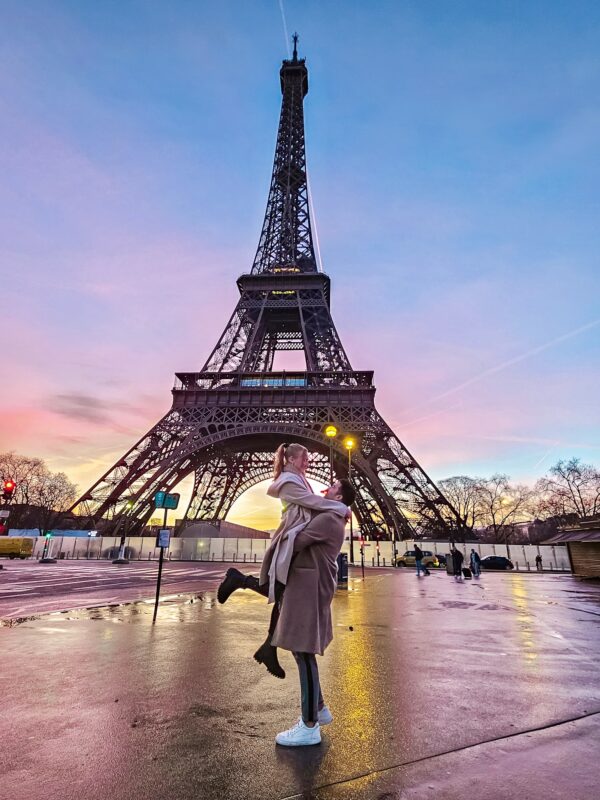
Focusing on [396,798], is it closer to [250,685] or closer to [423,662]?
[250,685]

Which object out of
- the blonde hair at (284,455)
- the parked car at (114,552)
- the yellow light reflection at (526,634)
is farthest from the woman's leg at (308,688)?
the parked car at (114,552)

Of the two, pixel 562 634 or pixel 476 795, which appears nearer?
pixel 476 795

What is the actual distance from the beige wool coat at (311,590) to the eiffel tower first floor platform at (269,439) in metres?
28.5

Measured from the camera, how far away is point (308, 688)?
107 inches

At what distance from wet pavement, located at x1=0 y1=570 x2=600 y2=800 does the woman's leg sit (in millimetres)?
169

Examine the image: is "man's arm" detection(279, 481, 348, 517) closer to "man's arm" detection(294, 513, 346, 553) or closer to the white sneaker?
"man's arm" detection(294, 513, 346, 553)

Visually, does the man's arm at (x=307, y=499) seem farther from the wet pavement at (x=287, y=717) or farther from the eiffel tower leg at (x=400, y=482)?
the eiffel tower leg at (x=400, y=482)

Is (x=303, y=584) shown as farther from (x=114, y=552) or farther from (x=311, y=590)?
(x=114, y=552)

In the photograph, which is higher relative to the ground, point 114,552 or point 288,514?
point 288,514

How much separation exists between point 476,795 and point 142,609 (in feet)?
25.8

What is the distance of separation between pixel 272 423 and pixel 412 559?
15.5m

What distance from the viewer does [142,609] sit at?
8.47m

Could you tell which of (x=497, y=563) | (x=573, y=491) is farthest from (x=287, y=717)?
(x=573, y=491)

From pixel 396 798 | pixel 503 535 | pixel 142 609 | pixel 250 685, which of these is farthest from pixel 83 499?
pixel 503 535
